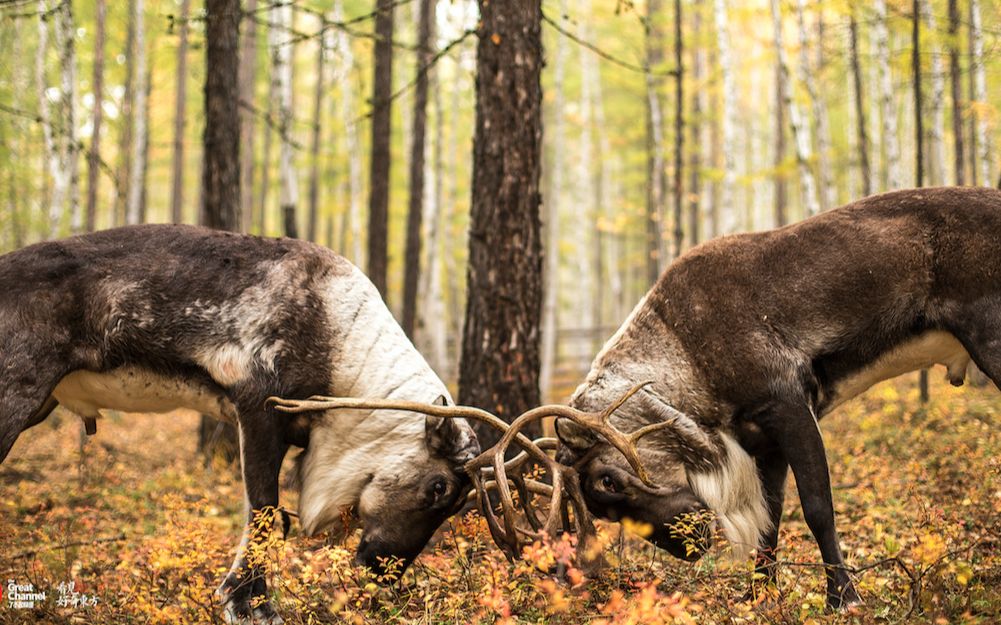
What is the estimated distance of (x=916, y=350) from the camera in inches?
180

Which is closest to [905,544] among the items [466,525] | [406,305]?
[466,525]

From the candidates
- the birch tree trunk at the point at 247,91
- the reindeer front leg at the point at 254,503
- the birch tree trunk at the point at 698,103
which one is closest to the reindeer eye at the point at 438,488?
the reindeer front leg at the point at 254,503

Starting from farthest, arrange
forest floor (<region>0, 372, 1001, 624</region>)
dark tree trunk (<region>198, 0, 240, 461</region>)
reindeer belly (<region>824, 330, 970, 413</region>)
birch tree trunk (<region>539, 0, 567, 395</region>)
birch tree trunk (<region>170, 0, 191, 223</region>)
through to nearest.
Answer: birch tree trunk (<region>539, 0, 567, 395</region>), birch tree trunk (<region>170, 0, 191, 223</region>), dark tree trunk (<region>198, 0, 240, 461</region>), reindeer belly (<region>824, 330, 970, 413</region>), forest floor (<region>0, 372, 1001, 624</region>)

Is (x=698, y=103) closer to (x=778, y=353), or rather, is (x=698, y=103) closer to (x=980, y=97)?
(x=980, y=97)

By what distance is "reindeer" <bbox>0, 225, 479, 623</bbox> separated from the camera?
4402 millimetres

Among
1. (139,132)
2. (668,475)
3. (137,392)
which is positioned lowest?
(668,475)

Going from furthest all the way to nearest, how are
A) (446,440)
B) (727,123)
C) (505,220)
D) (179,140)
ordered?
(179,140)
(727,123)
(505,220)
(446,440)

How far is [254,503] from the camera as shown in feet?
14.8

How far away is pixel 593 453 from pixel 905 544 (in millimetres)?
2263

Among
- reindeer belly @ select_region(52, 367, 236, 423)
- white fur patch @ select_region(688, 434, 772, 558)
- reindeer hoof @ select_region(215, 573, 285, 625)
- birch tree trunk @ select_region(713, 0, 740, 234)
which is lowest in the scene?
reindeer hoof @ select_region(215, 573, 285, 625)

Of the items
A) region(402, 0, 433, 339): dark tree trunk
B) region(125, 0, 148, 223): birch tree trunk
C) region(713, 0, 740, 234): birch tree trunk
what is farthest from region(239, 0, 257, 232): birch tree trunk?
region(713, 0, 740, 234): birch tree trunk

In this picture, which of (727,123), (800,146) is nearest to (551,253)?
(727,123)

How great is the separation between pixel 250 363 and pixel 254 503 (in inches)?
30.6

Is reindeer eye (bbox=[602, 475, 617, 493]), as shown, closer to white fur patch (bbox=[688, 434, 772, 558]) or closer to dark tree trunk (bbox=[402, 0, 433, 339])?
white fur patch (bbox=[688, 434, 772, 558])
